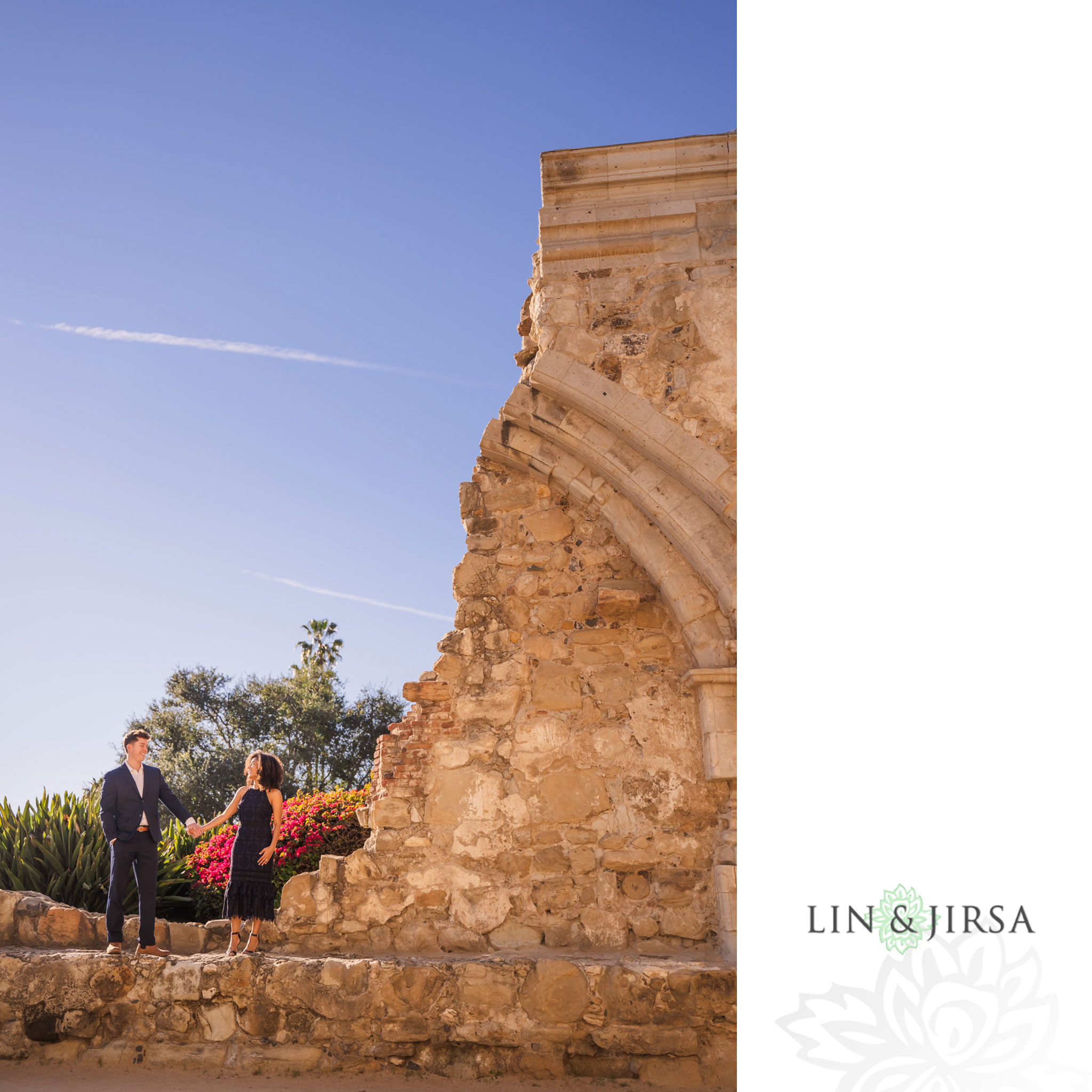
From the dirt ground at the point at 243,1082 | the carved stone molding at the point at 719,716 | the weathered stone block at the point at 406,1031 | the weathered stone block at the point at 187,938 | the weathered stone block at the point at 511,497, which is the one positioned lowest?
the dirt ground at the point at 243,1082

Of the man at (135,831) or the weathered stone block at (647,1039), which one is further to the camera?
the man at (135,831)

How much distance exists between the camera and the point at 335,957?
4.43 meters

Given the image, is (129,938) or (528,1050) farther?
(129,938)

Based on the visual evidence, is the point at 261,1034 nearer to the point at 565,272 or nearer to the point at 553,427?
the point at 553,427

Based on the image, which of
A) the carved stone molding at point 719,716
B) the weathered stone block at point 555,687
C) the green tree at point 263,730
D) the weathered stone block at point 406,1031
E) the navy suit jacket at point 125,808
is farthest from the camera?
the green tree at point 263,730

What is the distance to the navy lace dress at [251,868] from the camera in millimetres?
4449

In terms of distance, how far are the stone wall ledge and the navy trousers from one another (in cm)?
14

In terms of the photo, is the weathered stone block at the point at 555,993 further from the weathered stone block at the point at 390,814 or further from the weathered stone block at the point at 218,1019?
the weathered stone block at the point at 218,1019

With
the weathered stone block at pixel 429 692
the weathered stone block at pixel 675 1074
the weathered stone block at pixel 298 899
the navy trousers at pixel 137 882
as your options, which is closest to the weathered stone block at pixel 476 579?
the weathered stone block at pixel 429 692
